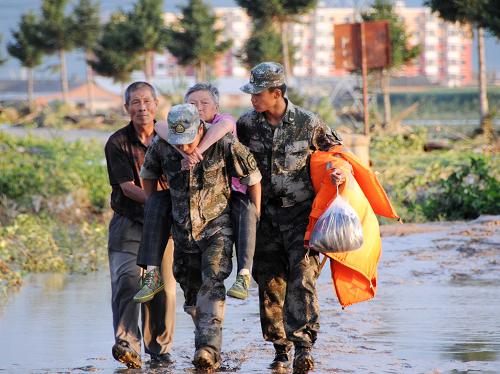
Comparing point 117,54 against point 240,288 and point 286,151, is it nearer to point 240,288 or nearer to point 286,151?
point 286,151

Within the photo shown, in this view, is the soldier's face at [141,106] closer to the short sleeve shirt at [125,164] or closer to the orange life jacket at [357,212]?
the short sleeve shirt at [125,164]

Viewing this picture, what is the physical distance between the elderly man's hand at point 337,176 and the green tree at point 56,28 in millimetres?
65408

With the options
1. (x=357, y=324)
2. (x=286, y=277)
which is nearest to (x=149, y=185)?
(x=286, y=277)

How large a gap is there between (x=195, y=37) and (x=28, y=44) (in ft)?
47.3

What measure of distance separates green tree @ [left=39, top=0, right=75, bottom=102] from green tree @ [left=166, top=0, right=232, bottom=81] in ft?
27.6

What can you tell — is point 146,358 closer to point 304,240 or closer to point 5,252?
point 304,240

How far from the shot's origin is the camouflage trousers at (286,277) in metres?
7.77

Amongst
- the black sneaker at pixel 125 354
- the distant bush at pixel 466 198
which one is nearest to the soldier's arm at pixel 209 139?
the black sneaker at pixel 125 354

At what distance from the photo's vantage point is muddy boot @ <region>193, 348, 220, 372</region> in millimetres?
7383

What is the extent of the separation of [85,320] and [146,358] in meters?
1.64

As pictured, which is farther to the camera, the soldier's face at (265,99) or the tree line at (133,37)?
the tree line at (133,37)

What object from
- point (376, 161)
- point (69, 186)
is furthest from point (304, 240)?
point (376, 161)

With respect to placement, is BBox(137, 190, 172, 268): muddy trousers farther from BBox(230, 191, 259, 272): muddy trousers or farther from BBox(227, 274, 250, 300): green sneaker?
BBox(227, 274, 250, 300): green sneaker

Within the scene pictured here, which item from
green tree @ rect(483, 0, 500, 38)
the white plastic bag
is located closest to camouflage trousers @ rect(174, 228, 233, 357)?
the white plastic bag
